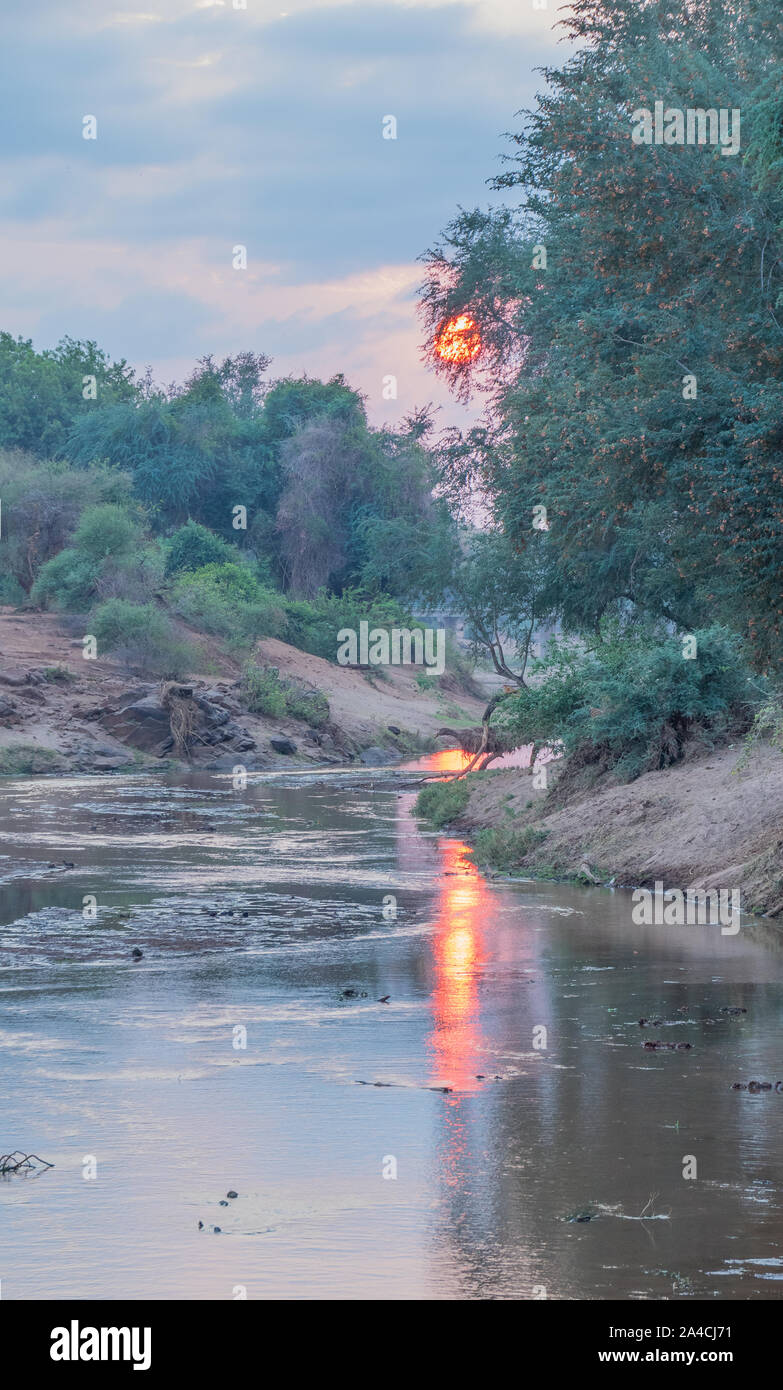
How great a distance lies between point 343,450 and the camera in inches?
2520

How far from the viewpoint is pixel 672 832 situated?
60.7ft

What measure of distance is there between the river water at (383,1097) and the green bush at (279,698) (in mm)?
27156

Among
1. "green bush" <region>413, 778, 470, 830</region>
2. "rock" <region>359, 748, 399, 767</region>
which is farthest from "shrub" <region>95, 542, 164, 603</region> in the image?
"green bush" <region>413, 778, 470, 830</region>

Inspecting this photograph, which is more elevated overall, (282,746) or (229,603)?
(229,603)

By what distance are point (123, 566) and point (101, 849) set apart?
90.5ft

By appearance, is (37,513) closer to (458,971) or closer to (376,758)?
(376,758)

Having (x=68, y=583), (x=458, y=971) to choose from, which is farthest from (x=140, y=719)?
(x=458, y=971)

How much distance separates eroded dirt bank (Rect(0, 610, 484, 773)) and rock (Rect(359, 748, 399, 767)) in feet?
0.19

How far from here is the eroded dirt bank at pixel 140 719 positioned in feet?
129

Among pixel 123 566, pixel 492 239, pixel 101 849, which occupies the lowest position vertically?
pixel 101 849

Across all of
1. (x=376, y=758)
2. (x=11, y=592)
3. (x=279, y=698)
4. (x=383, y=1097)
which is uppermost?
(x=11, y=592)

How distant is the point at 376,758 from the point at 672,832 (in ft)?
86.5

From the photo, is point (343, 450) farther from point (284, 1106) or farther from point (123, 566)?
point (284, 1106)
